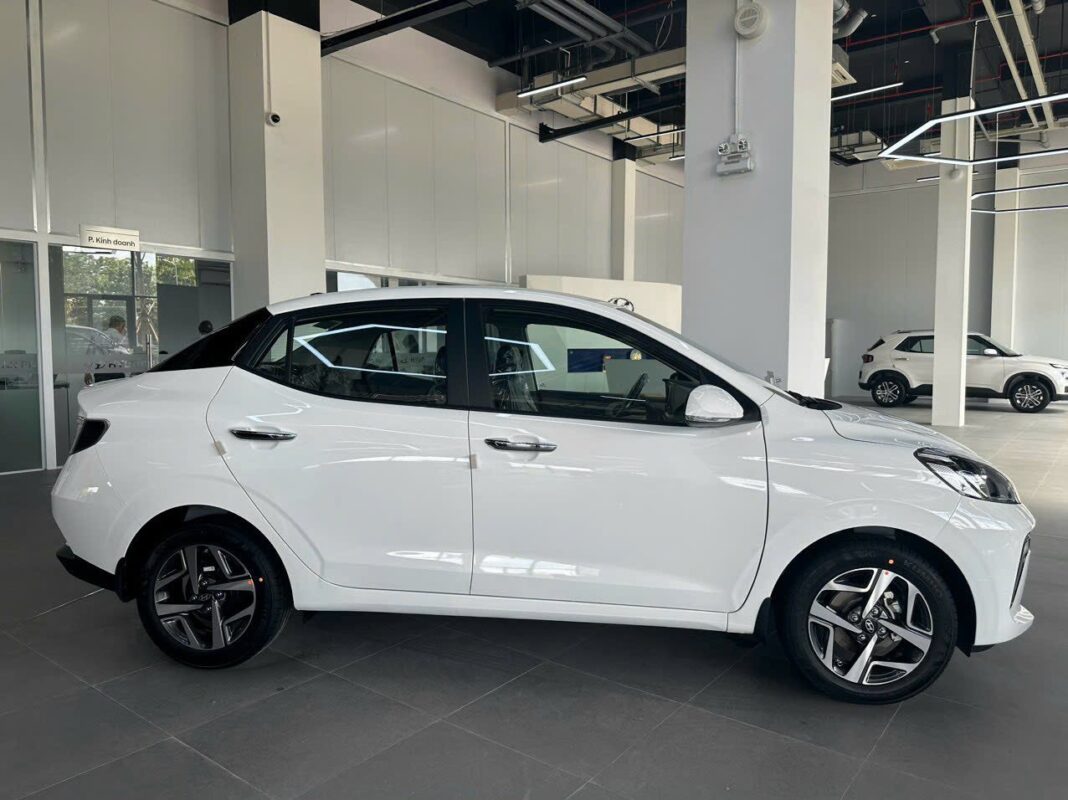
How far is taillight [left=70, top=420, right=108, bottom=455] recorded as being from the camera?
2982 mm

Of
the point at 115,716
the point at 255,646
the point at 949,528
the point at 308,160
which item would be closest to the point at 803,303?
A: the point at 949,528

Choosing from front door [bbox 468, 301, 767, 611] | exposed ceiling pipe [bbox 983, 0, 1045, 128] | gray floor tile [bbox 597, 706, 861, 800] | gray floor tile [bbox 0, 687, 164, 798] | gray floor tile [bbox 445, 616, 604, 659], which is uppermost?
exposed ceiling pipe [bbox 983, 0, 1045, 128]

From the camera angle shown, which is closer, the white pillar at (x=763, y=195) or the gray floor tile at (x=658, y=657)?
the gray floor tile at (x=658, y=657)

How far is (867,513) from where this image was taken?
2604 mm

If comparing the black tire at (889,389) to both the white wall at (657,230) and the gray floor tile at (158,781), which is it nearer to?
the white wall at (657,230)

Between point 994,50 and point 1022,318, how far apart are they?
6822mm

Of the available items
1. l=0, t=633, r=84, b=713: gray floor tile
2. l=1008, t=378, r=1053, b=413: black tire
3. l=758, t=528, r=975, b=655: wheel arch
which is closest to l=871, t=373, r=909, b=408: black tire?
l=1008, t=378, r=1053, b=413: black tire

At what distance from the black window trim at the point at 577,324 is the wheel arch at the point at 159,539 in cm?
100

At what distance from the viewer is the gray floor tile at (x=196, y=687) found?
2697mm

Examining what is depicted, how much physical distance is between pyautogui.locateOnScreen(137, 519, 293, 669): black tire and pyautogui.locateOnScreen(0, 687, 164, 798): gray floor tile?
1.12ft

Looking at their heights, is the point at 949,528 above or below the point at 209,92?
below

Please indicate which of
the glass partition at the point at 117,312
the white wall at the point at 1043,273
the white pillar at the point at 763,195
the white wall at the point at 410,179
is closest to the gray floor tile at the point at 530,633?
the white pillar at the point at 763,195

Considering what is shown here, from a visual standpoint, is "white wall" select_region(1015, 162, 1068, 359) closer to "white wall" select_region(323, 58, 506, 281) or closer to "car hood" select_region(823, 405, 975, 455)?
"white wall" select_region(323, 58, 506, 281)

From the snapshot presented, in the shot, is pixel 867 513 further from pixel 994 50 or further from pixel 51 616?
pixel 994 50
